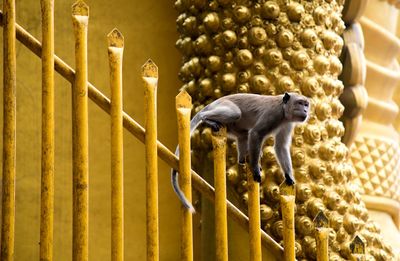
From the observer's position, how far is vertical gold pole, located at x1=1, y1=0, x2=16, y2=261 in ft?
11.1

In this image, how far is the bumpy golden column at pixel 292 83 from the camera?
4676mm

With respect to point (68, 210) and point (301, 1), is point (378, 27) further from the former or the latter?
point (68, 210)

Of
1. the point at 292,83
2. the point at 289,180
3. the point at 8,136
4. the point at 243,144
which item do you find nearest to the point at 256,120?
the point at 243,144

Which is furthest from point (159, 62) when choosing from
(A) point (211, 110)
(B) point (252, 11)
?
(A) point (211, 110)

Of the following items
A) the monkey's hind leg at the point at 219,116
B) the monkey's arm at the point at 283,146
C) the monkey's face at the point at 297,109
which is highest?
the monkey's face at the point at 297,109

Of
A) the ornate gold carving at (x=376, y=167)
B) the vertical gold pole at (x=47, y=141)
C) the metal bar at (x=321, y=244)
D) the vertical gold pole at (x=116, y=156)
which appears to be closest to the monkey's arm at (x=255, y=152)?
the metal bar at (x=321, y=244)

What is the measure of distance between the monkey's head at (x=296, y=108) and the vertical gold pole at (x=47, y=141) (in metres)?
0.85

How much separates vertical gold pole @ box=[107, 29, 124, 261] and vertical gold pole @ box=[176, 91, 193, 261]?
0.72ft

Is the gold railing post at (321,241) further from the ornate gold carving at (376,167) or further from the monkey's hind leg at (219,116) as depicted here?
the ornate gold carving at (376,167)

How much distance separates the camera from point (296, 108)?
11.9 feet

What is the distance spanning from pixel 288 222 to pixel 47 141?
94 cm

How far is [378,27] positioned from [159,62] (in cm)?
140

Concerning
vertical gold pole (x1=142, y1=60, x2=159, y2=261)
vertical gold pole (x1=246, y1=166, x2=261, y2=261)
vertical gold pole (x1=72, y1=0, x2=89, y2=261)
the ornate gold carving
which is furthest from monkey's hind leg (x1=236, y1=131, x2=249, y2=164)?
the ornate gold carving

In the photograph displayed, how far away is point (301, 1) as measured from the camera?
16.2 ft
